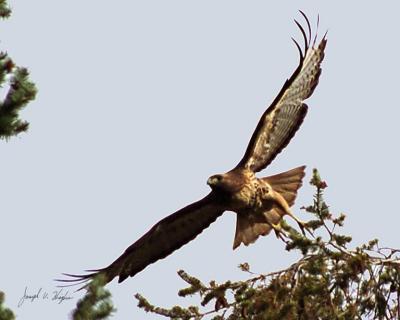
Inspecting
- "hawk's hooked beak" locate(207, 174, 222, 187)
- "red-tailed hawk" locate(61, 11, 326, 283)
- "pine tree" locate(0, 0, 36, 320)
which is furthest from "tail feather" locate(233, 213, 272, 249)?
"pine tree" locate(0, 0, 36, 320)

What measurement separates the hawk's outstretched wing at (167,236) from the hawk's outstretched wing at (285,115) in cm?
67

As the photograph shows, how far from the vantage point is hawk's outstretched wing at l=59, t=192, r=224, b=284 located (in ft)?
46.5

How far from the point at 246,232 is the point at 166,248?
1.23 meters

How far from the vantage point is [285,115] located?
14266 millimetres

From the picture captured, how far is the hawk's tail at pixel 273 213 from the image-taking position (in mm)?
13656

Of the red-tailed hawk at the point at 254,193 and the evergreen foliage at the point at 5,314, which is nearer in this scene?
the evergreen foliage at the point at 5,314

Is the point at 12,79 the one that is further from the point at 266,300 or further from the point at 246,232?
the point at 246,232

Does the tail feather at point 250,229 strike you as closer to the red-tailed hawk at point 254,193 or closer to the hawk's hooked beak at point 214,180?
the red-tailed hawk at point 254,193

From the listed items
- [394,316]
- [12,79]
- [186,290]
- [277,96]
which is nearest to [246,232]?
[277,96]

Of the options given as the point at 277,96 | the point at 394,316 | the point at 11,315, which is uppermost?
the point at 277,96

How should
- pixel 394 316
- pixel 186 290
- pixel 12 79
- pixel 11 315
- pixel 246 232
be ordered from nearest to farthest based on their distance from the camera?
1. pixel 11 315
2. pixel 12 79
3. pixel 394 316
4. pixel 186 290
5. pixel 246 232

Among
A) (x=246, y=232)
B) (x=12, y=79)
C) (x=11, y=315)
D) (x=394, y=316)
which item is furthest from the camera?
(x=246, y=232)

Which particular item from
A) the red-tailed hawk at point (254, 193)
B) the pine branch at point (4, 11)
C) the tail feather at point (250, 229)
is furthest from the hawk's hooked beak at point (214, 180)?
the pine branch at point (4, 11)

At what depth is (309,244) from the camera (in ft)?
33.1
